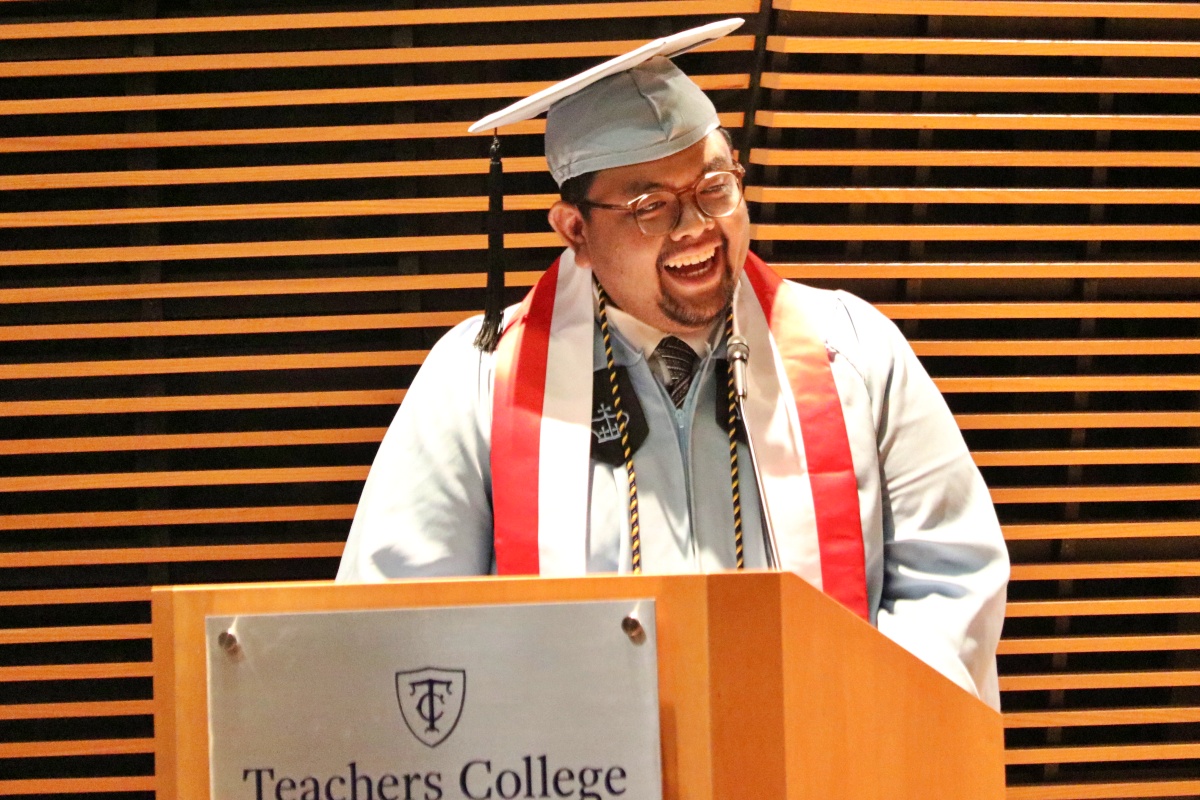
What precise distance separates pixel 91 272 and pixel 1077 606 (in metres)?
2.55

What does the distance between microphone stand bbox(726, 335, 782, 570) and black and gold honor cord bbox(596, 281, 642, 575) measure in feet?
0.68

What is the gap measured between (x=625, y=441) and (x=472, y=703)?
992 mm

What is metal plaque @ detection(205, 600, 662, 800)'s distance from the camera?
1.20 m

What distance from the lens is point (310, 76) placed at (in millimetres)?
2910

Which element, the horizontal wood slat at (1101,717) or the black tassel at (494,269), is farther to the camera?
the horizontal wood slat at (1101,717)

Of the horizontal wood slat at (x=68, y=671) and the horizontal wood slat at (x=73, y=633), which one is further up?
the horizontal wood slat at (x=73, y=633)

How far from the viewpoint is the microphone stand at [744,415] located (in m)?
2.11

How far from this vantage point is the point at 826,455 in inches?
83.9

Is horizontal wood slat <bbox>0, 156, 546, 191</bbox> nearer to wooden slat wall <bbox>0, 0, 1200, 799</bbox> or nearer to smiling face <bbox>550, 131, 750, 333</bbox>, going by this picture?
wooden slat wall <bbox>0, 0, 1200, 799</bbox>

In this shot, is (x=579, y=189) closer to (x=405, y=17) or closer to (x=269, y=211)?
(x=405, y=17)

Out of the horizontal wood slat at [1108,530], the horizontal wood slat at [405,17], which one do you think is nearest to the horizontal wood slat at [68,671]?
the horizontal wood slat at [405,17]

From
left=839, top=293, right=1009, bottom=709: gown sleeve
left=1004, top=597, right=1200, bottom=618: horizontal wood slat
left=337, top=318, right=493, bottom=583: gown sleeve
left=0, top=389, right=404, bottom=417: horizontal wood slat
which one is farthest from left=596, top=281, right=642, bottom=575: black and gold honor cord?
left=1004, top=597, right=1200, bottom=618: horizontal wood slat

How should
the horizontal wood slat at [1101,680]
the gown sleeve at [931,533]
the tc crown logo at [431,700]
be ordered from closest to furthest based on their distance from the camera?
1. the tc crown logo at [431,700]
2. the gown sleeve at [931,533]
3. the horizontal wood slat at [1101,680]

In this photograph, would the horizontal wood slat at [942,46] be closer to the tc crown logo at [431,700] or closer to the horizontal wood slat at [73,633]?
the tc crown logo at [431,700]
